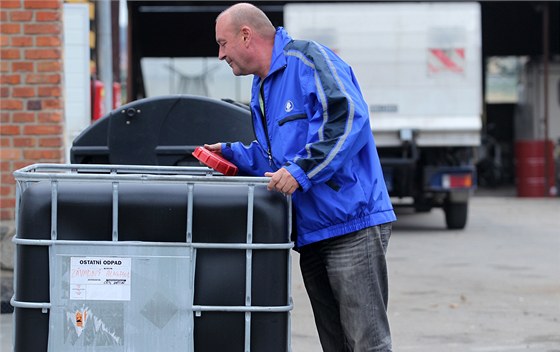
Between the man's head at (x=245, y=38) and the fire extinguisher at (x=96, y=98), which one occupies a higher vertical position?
the fire extinguisher at (x=96, y=98)

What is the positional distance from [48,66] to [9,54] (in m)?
0.29

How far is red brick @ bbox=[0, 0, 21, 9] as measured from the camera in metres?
7.92

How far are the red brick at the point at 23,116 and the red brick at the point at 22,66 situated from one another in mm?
305

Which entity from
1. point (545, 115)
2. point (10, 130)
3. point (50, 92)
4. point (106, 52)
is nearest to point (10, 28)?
point (50, 92)

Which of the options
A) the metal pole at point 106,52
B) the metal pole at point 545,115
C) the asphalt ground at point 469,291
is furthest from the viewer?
the metal pole at point 545,115

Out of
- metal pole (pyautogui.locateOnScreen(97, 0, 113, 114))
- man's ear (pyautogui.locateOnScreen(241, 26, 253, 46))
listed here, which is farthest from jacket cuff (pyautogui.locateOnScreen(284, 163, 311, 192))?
metal pole (pyautogui.locateOnScreen(97, 0, 113, 114))

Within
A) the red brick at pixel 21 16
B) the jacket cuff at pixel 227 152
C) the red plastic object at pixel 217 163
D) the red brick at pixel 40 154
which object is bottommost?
the red plastic object at pixel 217 163

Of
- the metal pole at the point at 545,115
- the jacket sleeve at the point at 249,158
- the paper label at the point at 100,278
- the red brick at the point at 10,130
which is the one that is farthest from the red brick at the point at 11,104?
the metal pole at the point at 545,115

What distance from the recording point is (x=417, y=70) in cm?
1560

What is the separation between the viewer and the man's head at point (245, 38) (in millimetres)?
4285

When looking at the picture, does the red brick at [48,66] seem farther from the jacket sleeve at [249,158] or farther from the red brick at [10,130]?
the jacket sleeve at [249,158]

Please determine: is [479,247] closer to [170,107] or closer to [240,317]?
[170,107]

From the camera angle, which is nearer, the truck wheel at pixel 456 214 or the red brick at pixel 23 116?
the red brick at pixel 23 116

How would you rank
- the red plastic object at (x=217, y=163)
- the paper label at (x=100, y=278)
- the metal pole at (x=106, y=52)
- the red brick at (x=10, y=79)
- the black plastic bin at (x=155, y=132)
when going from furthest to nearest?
the metal pole at (x=106, y=52) → the red brick at (x=10, y=79) → the black plastic bin at (x=155, y=132) → the red plastic object at (x=217, y=163) → the paper label at (x=100, y=278)
